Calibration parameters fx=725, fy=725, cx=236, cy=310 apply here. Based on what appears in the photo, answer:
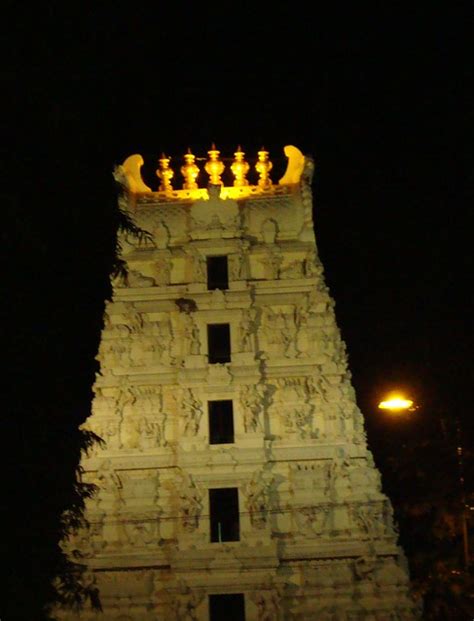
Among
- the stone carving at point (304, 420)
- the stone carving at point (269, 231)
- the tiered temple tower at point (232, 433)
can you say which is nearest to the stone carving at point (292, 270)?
the tiered temple tower at point (232, 433)

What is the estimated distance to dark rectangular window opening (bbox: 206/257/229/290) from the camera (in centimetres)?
2677

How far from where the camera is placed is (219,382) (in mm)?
24688

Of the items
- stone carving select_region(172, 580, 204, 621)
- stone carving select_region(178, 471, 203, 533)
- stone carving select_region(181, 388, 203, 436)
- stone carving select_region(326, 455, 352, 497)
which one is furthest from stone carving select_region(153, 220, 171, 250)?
stone carving select_region(172, 580, 204, 621)

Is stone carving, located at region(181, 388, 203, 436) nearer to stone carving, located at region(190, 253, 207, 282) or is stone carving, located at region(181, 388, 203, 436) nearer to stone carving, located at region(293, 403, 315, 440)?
stone carving, located at region(293, 403, 315, 440)

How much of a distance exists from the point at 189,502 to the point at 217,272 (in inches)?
336

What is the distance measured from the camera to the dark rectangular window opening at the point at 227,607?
22375mm

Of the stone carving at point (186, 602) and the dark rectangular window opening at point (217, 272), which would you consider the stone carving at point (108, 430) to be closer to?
the stone carving at point (186, 602)

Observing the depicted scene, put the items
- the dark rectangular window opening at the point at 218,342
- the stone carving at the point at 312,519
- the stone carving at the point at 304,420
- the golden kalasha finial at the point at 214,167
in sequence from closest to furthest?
the stone carving at the point at 312,519 → the stone carving at the point at 304,420 → the dark rectangular window opening at the point at 218,342 → the golden kalasha finial at the point at 214,167

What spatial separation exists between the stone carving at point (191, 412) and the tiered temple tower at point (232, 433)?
7 centimetres

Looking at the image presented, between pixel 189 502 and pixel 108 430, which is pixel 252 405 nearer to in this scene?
pixel 189 502

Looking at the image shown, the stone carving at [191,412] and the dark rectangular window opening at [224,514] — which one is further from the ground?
the stone carving at [191,412]

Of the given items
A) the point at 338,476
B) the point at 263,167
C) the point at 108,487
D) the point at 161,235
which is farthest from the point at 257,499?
the point at 263,167

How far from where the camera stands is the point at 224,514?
2361cm

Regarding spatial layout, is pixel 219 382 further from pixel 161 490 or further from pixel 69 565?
pixel 69 565
